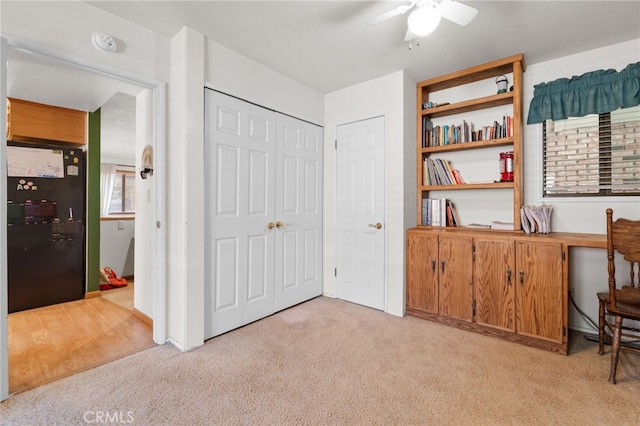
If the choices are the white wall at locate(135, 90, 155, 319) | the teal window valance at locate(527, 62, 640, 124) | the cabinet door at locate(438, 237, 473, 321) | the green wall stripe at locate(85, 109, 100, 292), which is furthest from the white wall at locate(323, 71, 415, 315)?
the green wall stripe at locate(85, 109, 100, 292)

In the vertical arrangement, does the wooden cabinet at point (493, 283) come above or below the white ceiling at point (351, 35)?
below

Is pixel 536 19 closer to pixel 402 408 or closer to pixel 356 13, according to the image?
pixel 356 13

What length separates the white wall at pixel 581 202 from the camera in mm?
2393

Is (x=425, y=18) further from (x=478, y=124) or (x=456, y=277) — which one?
(x=456, y=277)

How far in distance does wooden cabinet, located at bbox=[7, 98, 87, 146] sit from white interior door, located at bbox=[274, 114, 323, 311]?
264 centimetres

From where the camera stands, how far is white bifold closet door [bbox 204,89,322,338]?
8.00 ft

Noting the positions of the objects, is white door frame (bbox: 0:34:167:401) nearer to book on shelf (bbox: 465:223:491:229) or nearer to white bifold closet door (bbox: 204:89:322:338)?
white bifold closet door (bbox: 204:89:322:338)

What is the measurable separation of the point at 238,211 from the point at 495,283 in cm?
225

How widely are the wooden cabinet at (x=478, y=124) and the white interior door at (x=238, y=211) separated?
5.27 ft

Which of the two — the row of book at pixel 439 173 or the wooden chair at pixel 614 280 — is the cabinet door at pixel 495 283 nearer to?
the wooden chair at pixel 614 280

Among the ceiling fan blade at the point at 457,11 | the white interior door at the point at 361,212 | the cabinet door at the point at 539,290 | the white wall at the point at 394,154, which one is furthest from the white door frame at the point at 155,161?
the cabinet door at the point at 539,290

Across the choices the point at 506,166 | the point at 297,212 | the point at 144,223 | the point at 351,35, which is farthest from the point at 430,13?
the point at 144,223

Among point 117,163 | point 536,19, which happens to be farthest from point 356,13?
point 117,163

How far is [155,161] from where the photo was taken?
233cm
